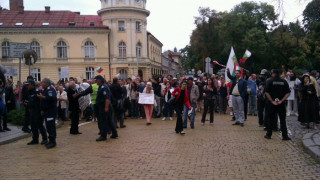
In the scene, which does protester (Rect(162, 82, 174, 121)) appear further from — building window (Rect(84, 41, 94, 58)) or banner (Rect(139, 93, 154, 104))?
building window (Rect(84, 41, 94, 58))

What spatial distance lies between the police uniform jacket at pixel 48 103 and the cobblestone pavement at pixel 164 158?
913 millimetres

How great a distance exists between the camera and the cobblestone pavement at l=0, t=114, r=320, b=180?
22.1ft

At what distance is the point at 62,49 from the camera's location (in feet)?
190

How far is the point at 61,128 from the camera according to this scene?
1416cm

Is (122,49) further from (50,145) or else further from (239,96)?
(50,145)

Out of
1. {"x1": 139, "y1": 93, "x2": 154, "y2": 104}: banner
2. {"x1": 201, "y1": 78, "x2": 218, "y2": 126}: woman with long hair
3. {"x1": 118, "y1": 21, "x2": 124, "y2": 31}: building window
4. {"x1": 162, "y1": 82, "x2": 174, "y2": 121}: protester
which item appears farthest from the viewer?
{"x1": 118, "y1": 21, "x2": 124, "y2": 31}: building window

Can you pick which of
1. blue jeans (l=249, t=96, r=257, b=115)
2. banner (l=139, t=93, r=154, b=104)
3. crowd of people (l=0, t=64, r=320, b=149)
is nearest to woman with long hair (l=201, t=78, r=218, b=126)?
crowd of people (l=0, t=64, r=320, b=149)

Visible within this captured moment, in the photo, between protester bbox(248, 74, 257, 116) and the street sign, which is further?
protester bbox(248, 74, 257, 116)

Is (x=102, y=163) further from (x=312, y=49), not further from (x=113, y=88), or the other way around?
(x=312, y=49)

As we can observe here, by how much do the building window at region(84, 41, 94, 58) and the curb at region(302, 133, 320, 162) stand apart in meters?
51.7

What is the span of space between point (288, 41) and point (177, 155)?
48898 millimetres

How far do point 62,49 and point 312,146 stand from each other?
53.9m

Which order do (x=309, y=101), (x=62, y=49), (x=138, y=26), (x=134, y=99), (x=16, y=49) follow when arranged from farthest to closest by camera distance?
(x=138, y=26) → (x=62, y=49) → (x=134, y=99) → (x=16, y=49) → (x=309, y=101)

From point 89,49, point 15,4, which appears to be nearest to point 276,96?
point 89,49
